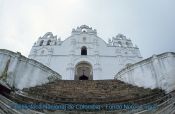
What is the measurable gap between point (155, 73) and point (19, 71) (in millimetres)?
6822

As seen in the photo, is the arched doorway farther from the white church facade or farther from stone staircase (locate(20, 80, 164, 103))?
stone staircase (locate(20, 80, 164, 103))

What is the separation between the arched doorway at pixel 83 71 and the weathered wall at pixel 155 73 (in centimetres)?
1024

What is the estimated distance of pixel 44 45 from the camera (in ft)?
93.8

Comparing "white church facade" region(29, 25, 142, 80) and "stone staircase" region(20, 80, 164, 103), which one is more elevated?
"white church facade" region(29, 25, 142, 80)

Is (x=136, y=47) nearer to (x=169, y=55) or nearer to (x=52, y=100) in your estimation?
(x=169, y=55)

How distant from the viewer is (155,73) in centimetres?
1245


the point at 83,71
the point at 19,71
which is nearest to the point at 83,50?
the point at 83,71

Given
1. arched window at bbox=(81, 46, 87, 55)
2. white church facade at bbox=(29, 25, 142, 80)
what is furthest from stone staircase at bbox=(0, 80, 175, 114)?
arched window at bbox=(81, 46, 87, 55)

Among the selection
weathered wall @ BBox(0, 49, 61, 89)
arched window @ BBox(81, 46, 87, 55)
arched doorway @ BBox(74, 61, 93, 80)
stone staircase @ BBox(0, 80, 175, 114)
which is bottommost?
stone staircase @ BBox(0, 80, 175, 114)

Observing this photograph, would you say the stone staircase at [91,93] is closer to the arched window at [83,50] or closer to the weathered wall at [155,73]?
the weathered wall at [155,73]

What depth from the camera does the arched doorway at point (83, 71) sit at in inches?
950

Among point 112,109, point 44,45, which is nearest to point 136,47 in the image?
point 44,45

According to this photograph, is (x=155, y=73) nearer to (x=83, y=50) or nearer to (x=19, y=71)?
(x=19, y=71)

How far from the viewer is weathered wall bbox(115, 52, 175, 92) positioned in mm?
11711
